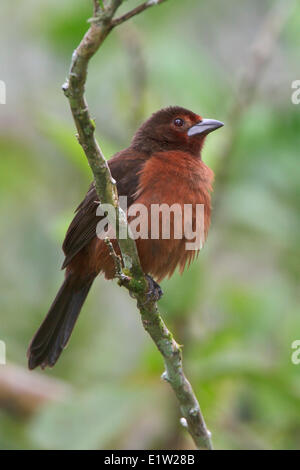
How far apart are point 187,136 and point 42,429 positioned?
1.82m

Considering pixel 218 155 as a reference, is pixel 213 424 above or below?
below

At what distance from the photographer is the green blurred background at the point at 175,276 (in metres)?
4.33

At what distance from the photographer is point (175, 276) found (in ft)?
14.3

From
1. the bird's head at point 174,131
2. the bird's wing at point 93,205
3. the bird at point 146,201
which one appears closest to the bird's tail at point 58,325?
the bird at point 146,201

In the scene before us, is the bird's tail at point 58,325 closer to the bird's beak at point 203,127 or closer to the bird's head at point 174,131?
the bird's head at point 174,131

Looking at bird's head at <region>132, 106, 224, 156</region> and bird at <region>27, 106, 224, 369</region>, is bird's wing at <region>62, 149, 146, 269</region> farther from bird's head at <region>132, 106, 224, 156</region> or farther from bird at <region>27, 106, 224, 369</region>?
bird's head at <region>132, 106, 224, 156</region>

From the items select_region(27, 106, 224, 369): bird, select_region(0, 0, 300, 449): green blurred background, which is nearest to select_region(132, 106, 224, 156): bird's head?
select_region(27, 106, 224, 369): bird

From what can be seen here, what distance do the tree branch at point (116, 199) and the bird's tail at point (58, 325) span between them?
0.95 m

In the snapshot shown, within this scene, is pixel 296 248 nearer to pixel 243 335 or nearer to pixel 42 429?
pixel 243 335

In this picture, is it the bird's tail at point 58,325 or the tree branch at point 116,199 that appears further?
the bird's tail at point 58,325

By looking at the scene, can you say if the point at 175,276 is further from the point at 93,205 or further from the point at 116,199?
the point at 116,199

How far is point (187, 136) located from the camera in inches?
161

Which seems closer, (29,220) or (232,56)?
(29,220)
